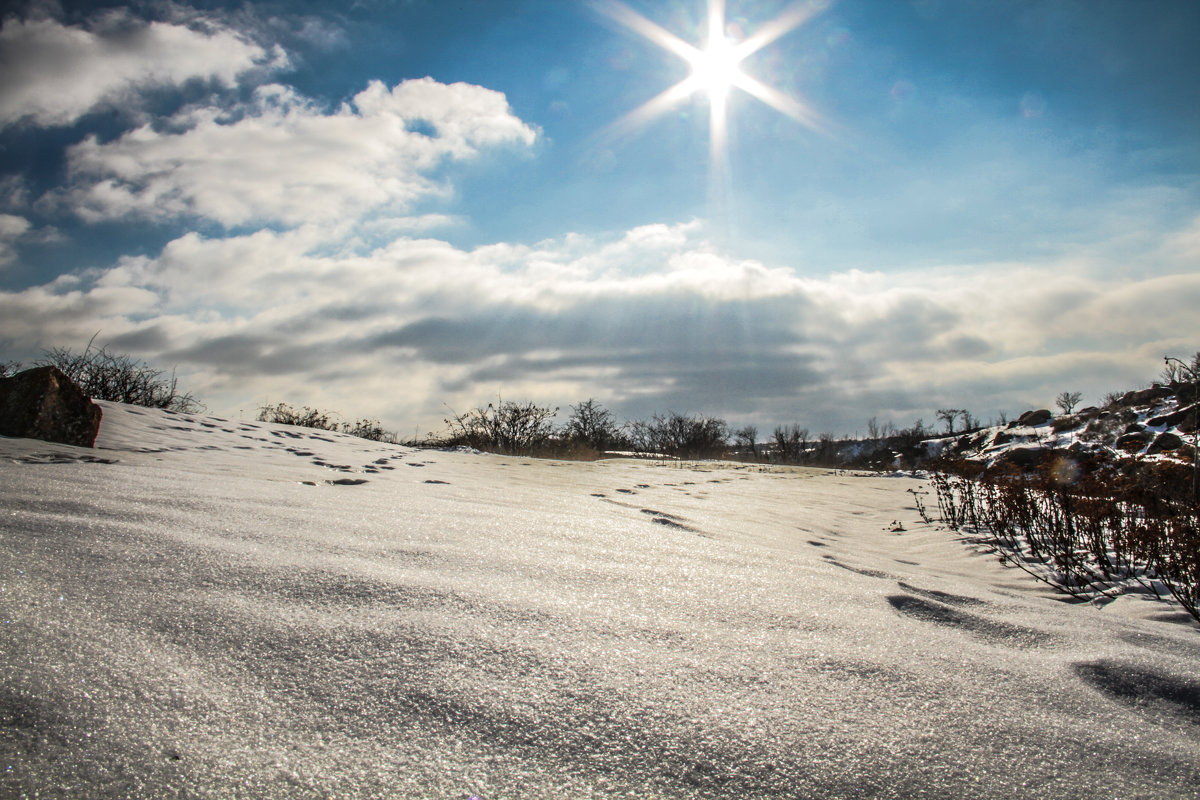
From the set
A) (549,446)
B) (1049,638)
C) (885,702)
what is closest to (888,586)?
(1049,638)

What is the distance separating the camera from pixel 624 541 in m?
2.43

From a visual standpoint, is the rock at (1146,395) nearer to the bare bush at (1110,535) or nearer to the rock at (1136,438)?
the rock at (1136,438)

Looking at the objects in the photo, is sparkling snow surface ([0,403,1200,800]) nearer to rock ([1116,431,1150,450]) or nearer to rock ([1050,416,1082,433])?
rock ([1116,431,1150,450])

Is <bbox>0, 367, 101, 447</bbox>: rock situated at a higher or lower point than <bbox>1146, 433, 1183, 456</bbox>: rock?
lower

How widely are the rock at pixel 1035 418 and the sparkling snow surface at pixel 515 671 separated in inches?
632

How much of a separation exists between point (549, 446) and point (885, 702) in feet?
49.1

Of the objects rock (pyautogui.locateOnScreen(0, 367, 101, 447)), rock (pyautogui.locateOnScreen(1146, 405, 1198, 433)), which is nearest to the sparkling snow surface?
rock (pyautogui.locateOnScreen(0, 367, 101, 447))

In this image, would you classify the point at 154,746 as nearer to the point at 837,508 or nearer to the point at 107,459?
the point at 107,459

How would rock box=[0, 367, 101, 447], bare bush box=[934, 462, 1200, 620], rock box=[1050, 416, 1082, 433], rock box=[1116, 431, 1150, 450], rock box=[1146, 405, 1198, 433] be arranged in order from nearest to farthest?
bare bush box=[934, 462, 1200, 620], rock box=[0, 367, 101, 447], rock box=[1146, 405, 1198, 433], rock box=[1116, 431, 1150, 450], rock box=[1050, 416, 1082, 433]

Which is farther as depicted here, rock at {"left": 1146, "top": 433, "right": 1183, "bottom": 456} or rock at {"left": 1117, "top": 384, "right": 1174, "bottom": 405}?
rock at {"left": 1117, "top": 384, "right": 1174, "bottom": 405}

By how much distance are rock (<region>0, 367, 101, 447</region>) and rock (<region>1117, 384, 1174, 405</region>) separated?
16.9 metres

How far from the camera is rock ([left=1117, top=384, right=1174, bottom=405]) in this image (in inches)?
485

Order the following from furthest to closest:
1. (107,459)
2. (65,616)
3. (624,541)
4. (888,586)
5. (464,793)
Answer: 1. (107,459)
2. (624,541)
3. (888,586)
4. (65,616)
5. (464,793)

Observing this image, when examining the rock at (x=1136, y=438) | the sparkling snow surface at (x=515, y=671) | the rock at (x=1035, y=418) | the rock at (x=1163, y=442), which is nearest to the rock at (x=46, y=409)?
the sparkling snow surface at (x=515, y=671)
